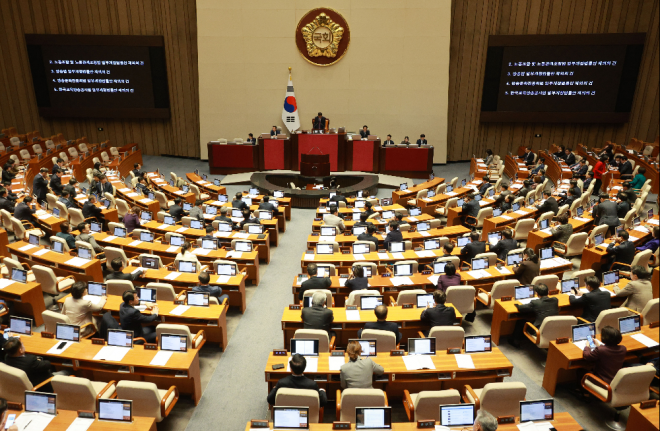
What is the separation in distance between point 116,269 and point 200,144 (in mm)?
14500

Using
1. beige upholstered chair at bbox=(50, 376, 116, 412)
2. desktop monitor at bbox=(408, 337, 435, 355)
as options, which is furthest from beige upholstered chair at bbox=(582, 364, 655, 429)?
beige upholstered chair at bbox=(50, 376, 116, 412)

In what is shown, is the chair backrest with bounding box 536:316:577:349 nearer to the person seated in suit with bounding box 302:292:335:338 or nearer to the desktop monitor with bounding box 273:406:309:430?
the person seated in suit with bounding box 302:292:335:338

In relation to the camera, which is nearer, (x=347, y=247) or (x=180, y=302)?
(x=180, y=302)

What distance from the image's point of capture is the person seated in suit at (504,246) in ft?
29.6

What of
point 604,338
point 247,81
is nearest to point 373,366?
point 604,338

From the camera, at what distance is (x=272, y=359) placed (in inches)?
225

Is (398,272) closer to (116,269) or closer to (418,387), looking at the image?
(418,387)

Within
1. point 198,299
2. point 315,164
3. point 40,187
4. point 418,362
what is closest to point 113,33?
point 40,187

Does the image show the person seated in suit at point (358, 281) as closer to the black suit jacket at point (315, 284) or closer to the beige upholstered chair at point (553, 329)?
the black suit jacket at point (315, 284)

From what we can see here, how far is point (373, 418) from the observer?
4574 millimetres

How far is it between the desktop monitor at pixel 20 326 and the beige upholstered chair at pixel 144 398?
2.20 metres

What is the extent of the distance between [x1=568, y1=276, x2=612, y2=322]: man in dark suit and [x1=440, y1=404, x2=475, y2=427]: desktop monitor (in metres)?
3.20

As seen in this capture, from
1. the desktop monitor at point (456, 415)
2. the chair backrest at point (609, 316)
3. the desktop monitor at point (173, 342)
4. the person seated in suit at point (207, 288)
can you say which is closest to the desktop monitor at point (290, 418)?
the desktop monitor at point (456, 415)

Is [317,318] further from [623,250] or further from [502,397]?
[623,250]
